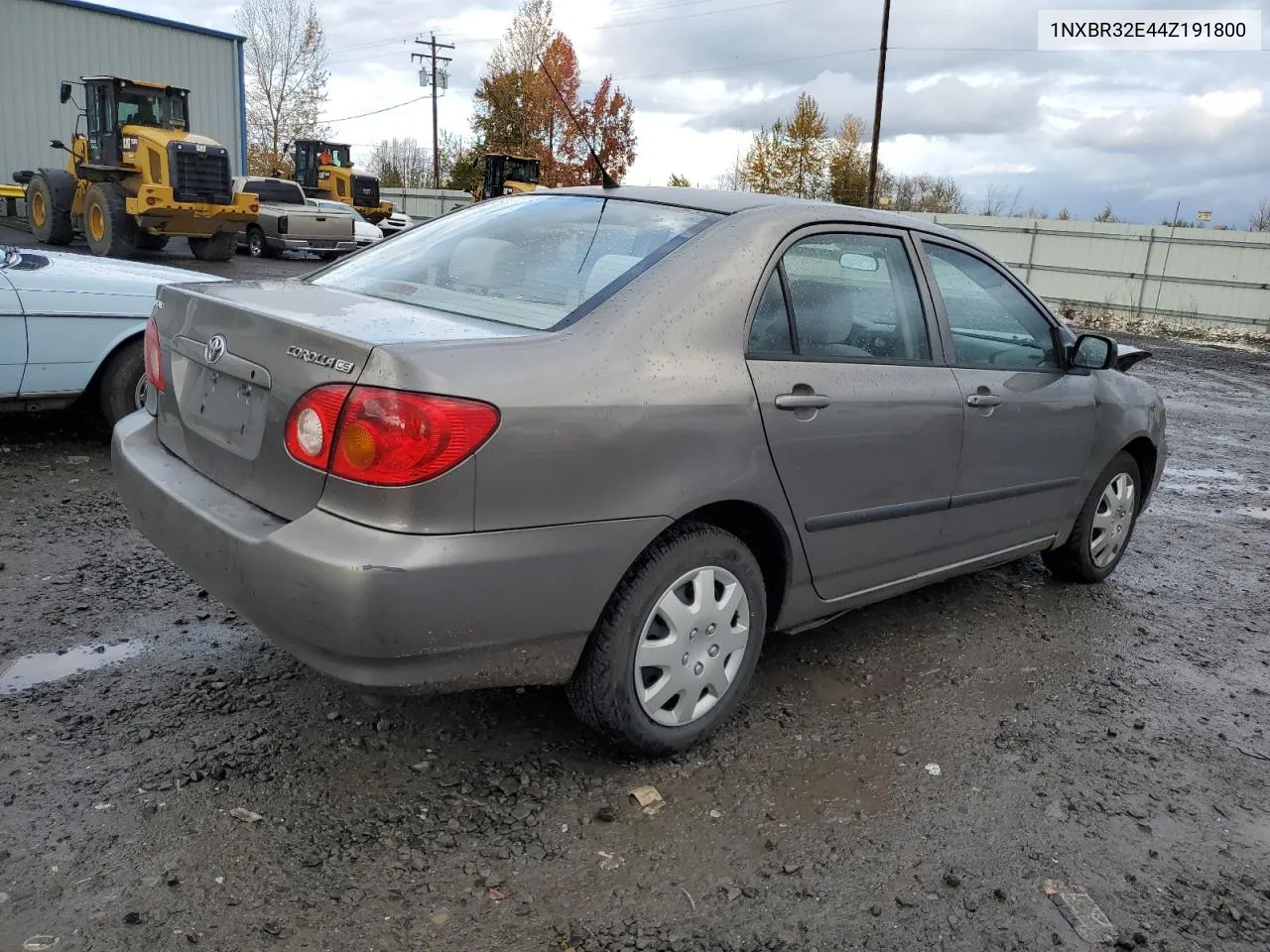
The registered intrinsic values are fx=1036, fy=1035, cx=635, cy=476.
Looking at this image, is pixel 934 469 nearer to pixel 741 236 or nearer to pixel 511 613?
pixel 741 236

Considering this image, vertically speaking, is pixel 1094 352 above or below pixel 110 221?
above

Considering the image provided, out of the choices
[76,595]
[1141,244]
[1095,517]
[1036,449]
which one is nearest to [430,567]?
[76,595]

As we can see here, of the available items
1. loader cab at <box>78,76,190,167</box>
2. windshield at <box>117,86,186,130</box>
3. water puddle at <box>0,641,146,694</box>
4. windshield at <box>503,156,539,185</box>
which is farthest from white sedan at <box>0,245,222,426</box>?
windshield at <box>503,156,539,185</box>

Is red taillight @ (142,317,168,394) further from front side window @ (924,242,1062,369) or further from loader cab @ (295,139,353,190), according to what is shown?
loader cab @ (295,139,353,190)

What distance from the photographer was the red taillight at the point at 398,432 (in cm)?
232

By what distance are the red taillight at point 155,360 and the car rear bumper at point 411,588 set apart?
0.58 meters

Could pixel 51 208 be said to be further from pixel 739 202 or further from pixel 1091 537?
pixel 1091 537

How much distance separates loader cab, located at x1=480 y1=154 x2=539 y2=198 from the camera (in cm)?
2967

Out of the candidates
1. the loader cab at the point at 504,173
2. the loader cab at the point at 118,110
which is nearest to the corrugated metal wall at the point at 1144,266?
the loader cab at the point at 504,173

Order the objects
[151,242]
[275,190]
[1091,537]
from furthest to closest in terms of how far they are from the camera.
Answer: [275,190], [151,242], [1091,537]

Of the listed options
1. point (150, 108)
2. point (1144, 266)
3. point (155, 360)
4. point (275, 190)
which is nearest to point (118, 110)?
point (150, 108)

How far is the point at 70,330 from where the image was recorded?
210 inches

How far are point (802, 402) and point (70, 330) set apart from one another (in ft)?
13.6

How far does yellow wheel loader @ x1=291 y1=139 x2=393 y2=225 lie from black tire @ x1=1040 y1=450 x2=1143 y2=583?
1128 inches
